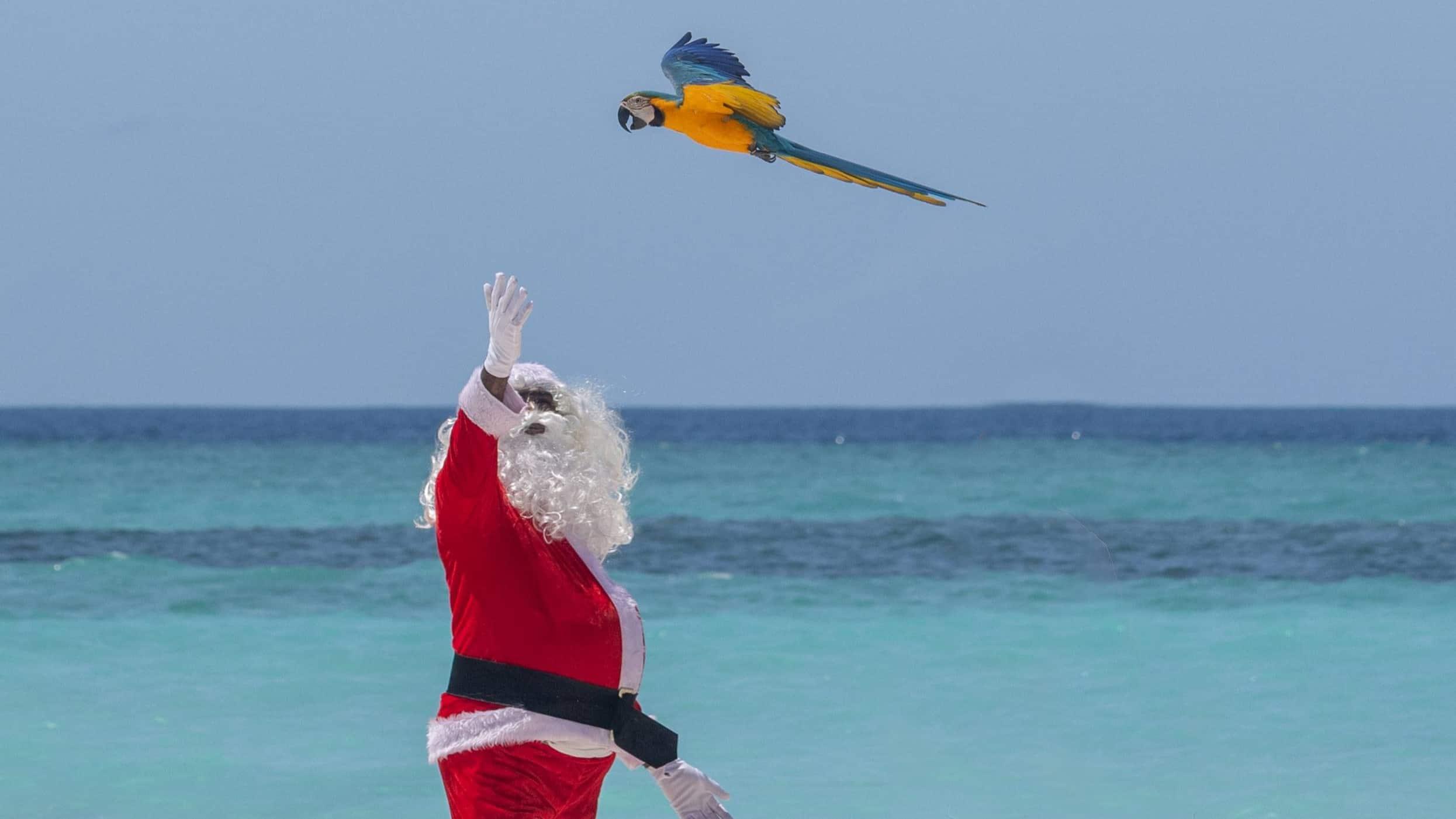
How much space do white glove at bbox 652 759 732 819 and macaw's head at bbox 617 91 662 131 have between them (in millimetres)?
1058

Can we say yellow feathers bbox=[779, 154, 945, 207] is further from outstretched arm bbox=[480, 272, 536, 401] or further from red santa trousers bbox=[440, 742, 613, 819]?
red santa trousers bbox=[440, 742, 613, 819]

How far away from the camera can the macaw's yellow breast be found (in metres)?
2.23

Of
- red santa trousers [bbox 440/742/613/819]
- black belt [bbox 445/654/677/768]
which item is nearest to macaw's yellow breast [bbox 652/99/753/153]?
black belt [bbox 445/654/677/768]

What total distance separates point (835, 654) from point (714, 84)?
5.38 metres

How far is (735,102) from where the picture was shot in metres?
2.24

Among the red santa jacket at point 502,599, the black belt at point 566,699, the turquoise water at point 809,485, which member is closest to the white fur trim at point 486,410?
the red santa jacket at point 502,599

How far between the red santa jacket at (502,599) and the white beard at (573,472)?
0.10 feet

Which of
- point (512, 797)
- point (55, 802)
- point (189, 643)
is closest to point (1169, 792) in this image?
point (512, 797)

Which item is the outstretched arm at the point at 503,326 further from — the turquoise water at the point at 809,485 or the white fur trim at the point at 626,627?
the turquoise water at the point at 809,485

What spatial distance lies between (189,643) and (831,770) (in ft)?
13.0

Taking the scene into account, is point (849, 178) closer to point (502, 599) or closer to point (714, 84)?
point (714, 84)

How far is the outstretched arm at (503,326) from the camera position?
7.44 ft

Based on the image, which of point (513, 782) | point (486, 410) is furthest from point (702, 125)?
point (513, 782)

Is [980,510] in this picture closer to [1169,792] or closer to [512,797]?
[1169,792]
